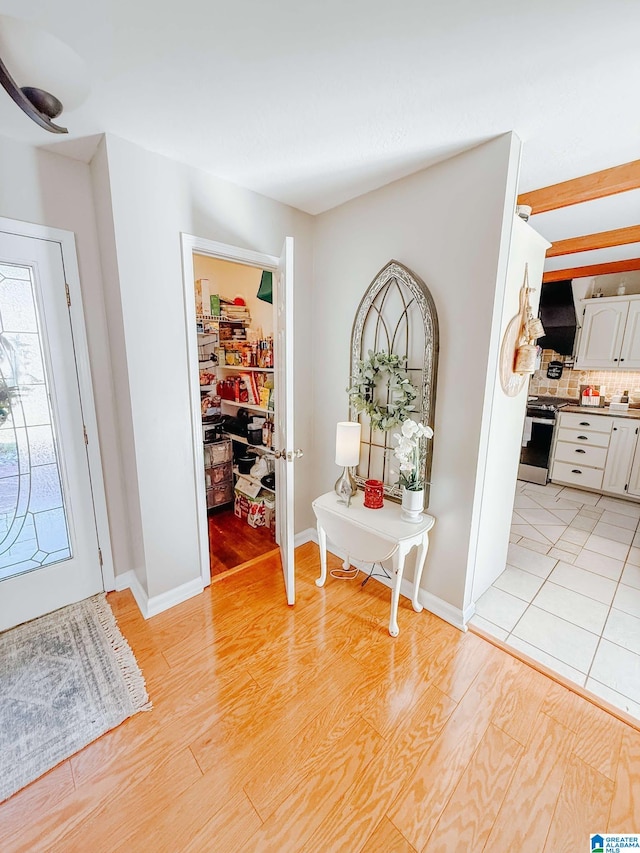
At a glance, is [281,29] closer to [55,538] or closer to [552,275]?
[55,538]

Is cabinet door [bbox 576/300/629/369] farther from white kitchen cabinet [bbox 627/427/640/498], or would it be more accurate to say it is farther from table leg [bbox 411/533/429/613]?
table leg [bbox 411/533/429/613]

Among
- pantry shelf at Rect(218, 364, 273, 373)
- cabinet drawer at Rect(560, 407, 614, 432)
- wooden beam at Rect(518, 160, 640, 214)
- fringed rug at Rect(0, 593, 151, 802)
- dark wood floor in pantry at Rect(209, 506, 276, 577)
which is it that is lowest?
fringed rug at Rect(0, 593, 151, 802)

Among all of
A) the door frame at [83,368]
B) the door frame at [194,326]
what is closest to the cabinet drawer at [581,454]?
the door frame at [194,326]

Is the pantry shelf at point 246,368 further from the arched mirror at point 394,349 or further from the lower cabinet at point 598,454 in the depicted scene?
the lower cabinet at point 598,454

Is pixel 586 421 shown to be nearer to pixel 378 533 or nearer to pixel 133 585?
pixel 378 533

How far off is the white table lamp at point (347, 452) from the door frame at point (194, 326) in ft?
2.80

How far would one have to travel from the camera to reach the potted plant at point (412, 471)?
6.14ft

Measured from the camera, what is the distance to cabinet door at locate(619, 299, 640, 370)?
3.65 metres

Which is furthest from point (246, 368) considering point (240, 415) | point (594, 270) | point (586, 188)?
point (594, 270)

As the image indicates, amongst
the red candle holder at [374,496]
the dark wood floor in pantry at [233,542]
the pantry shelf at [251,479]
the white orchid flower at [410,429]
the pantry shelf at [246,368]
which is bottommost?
the dark wood floor in pantry at [233,542]

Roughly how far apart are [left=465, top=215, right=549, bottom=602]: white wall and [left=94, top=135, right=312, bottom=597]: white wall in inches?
57.5

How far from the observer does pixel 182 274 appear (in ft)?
6.26

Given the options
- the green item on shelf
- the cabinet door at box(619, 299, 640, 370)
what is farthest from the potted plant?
the cabinet door at box(619, 299, 640, 370)

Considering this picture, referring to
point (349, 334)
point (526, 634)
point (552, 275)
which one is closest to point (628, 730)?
point (526, 634)
